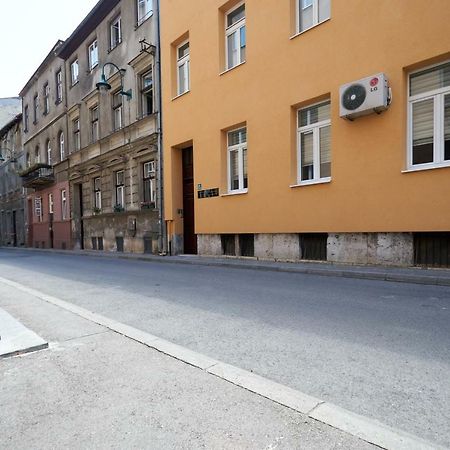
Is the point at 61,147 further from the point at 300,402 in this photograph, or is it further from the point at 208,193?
the point at 300,402

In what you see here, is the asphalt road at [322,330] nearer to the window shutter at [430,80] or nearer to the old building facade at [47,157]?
the window shutter at [430,80]

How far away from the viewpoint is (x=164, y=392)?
2.69 m

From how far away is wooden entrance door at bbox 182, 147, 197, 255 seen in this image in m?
14.6

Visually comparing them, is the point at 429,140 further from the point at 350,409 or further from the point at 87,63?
the point at 87,63

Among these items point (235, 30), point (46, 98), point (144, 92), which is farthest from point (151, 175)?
point (46, 98)

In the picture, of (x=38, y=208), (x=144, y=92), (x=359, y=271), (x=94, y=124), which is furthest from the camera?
(x=38, y=208)

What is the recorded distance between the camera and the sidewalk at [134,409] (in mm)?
2082

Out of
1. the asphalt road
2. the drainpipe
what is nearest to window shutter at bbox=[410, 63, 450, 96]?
the asphalt road

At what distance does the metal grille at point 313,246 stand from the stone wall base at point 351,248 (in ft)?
0.19

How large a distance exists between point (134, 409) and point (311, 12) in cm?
1043

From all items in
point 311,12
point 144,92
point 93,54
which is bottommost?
point 311,12

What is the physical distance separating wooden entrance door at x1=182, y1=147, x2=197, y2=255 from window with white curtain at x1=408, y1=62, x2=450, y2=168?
8.49 m

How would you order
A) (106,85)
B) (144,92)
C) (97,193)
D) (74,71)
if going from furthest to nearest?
(74,71) < (97,193) < (144,92) < (106,85)

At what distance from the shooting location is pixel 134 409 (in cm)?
246
